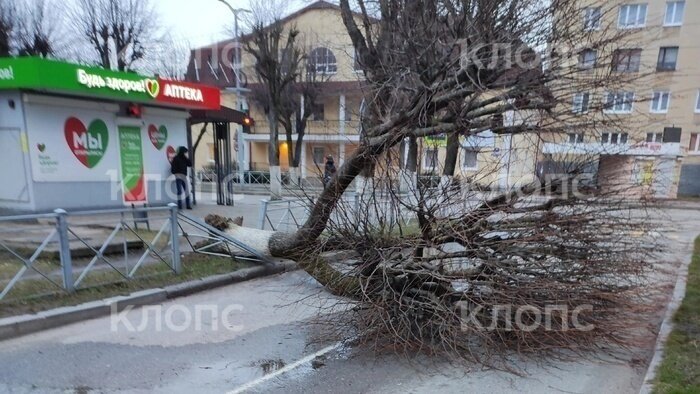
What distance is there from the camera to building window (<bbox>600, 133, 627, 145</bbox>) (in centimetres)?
472

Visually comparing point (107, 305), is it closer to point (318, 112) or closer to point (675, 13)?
point (318, 112)

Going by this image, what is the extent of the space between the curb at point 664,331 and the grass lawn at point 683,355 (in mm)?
37

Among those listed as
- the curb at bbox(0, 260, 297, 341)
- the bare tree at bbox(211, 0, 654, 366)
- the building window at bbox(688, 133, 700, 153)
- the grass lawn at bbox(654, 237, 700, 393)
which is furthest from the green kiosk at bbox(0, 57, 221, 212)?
the building window at bbox(688, 133, 700, 153)

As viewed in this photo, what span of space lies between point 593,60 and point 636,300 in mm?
2733

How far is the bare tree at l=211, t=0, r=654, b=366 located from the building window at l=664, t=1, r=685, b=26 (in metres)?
29.9

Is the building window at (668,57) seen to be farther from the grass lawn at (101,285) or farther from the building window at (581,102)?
the grass lawn at (101,285)

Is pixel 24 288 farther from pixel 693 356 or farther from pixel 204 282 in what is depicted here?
pixel 693 356

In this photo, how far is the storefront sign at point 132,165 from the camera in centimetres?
1039

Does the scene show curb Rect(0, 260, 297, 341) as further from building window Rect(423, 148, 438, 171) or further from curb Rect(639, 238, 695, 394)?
curb Rect(639, 238, 695, 394)

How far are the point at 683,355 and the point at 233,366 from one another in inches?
167

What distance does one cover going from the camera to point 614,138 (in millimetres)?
4824

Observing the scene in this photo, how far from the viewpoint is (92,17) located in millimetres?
20969

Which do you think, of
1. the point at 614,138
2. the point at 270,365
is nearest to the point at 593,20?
the point at 614,138

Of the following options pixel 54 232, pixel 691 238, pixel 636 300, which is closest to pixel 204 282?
pixel 54 232
